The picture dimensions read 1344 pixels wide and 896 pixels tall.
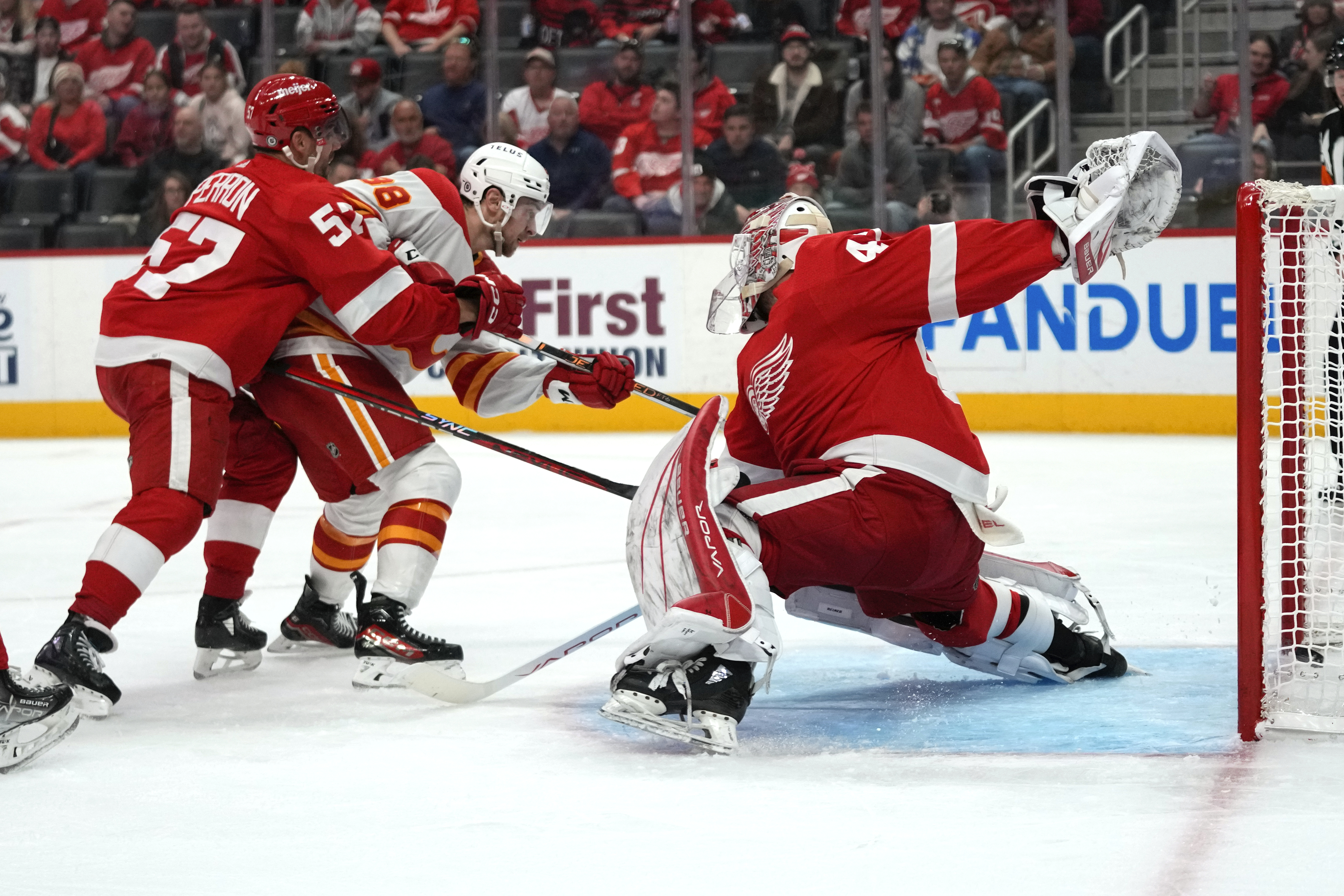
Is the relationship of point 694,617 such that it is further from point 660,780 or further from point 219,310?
point 219,310

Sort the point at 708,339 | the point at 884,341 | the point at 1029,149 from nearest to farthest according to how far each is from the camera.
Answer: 1. the point at 884,341
2. the point at 1029,149
3. the point at 708,339

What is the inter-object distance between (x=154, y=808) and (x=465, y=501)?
10.3 feet

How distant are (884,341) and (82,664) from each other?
1.39 m

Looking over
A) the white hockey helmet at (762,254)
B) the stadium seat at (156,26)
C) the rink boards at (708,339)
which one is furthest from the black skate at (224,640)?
the stadium seat at (156,26)

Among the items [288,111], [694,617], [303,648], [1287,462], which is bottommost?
[303,648]

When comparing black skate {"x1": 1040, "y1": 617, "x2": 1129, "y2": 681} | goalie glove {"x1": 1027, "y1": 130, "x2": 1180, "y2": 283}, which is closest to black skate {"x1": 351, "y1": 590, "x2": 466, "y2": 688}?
black skate {"x1": 1040, "y1": 617, "x2": 1129, "y2": 681}

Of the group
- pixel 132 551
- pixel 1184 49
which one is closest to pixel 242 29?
pixel 1184 49

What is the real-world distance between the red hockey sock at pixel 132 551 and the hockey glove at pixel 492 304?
24.0 inches

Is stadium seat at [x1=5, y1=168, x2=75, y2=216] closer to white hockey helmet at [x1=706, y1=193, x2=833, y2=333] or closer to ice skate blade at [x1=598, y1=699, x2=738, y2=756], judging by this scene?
white hockey helmet at [x1=706, y1=193, x2=833, y2=333]

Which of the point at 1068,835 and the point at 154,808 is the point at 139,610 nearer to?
the point at 154,808

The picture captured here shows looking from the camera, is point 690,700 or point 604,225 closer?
point 690,700

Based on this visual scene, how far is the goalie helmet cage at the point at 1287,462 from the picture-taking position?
230 cm

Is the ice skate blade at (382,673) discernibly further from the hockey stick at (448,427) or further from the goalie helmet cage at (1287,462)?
the goalie helmet cage at (1287,462)

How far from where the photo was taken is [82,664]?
256cm
